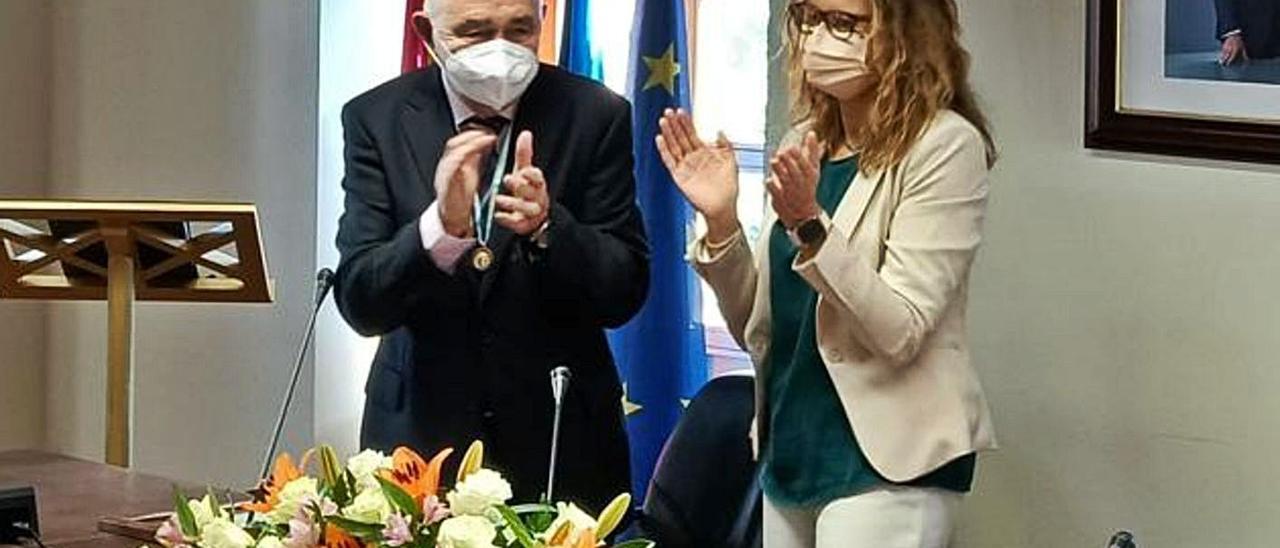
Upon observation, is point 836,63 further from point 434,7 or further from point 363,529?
point 363,529

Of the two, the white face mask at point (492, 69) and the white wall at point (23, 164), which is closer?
the white face mask at point (492, 69)

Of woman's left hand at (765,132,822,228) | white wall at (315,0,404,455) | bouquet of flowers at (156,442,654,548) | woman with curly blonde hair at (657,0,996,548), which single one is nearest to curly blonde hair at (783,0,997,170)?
woman with curly blonde hair at (657,0,996,548)

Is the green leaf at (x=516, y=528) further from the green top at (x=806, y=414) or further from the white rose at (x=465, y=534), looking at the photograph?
the green top at (x=806, y=414)

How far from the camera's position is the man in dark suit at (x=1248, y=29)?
2662 mm

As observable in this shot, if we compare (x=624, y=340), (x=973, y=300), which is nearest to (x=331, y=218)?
(x=624, y=340)

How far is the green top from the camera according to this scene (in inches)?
96.1

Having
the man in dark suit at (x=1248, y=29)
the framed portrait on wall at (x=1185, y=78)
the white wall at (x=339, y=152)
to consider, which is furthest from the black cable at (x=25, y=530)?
the white wall at (x=339, y=152)

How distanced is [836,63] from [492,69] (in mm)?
589

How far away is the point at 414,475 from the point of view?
4.89 feet

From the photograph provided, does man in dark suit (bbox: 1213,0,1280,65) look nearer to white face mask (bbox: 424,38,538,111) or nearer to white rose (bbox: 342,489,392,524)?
white face mask (bbox: 424,38,538,111)

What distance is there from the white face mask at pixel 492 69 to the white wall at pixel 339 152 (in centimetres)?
156

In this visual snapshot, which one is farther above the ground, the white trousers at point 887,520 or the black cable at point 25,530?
the white trousers at point 887,520

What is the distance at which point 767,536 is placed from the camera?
2.58 metres

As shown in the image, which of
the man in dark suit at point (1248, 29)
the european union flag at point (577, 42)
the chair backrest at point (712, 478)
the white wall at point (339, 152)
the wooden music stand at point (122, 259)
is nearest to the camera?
the man in dark suit at point (1248, 29)
